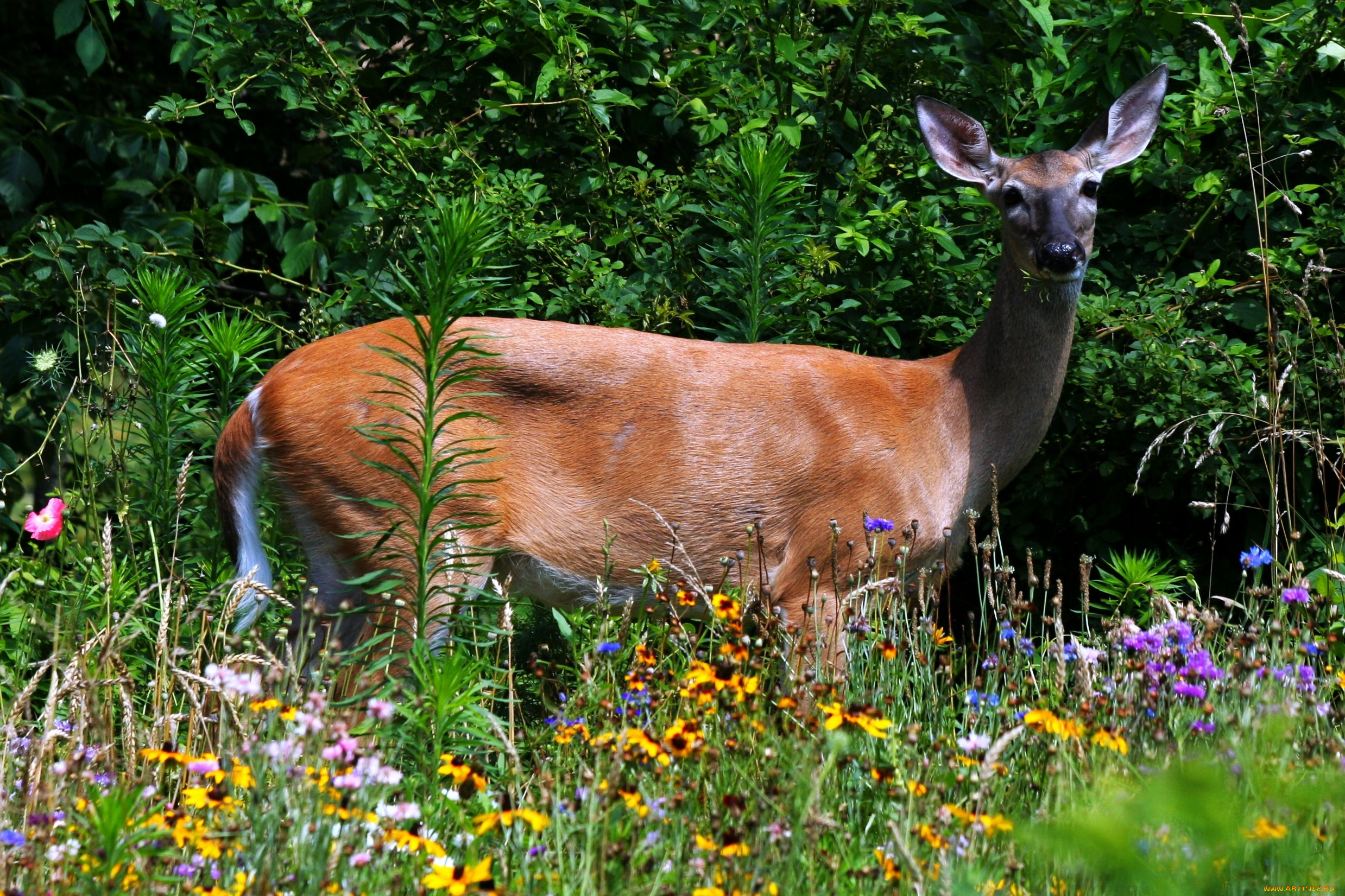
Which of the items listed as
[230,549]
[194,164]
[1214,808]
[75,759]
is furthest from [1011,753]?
[194,164]

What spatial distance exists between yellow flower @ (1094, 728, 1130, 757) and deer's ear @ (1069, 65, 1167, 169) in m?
2.75

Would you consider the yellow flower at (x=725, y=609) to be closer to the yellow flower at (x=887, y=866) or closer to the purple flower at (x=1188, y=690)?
the yellow flower at (x=887, y=866)

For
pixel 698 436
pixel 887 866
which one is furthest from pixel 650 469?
pixel 887 866

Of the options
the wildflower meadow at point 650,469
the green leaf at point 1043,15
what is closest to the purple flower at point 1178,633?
the wildflower meadow at point 650,469

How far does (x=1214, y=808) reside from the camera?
1710mm

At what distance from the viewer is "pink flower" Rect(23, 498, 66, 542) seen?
389 centimetres

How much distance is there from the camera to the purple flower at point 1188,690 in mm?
2611

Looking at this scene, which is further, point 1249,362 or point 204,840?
point 1249,362

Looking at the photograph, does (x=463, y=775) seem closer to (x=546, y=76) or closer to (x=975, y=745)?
(x=975, y=745)

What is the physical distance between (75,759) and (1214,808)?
1.81 m

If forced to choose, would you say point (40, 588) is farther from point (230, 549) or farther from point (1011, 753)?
point (1011, 753)

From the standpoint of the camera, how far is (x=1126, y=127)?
4.74m

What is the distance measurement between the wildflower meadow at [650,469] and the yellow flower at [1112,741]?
0.04 meters

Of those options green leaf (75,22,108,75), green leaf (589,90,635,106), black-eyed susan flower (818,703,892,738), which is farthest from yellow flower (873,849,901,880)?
green leaf (75,22,108,75)
